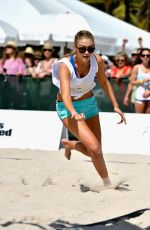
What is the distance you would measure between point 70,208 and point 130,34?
1148cm

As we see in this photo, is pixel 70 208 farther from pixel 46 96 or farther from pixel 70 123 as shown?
pixel 46 96

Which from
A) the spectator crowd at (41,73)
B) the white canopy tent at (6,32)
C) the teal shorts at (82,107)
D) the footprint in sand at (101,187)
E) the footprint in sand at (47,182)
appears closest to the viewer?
the teal shorts at (82,107)

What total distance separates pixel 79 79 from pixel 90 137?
0.54 meters

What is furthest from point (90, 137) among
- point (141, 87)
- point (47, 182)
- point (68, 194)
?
point (141, 87)

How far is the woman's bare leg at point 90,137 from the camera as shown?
6078 mm

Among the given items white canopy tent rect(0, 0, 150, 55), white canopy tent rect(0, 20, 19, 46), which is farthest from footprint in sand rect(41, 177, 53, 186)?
white canopy tent rect(0, 20, 19, 46)

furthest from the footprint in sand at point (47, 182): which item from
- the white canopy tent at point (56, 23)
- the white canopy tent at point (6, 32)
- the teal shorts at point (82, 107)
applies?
the white canopy tent at point (6, 32)

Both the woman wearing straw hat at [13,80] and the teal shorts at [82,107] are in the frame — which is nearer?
the teal shorts at [82,107]

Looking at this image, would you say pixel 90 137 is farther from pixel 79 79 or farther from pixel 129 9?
pixel 129 9

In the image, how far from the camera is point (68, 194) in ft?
20.8

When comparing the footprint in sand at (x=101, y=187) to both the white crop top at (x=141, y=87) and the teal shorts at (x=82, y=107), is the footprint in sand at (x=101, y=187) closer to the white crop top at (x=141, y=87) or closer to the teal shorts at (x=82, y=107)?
the teal shorts at (x=82, y=107)

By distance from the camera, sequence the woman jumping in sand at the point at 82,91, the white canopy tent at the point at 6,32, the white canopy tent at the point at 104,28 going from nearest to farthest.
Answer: the woman jumping in sand at the point at 82,91
the white canopy tent at the point at 6,32
the white canopy tent at the point at 104,28

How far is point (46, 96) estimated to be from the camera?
37.8 ft

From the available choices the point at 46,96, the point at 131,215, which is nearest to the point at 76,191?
the point at 131,215
